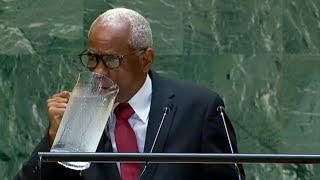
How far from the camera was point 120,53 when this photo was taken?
329cm

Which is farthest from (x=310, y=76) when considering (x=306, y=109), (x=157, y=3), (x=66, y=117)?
(x=66, y=117)

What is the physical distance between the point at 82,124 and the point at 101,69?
0.53m

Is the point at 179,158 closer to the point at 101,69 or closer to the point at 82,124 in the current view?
the point at 82,124

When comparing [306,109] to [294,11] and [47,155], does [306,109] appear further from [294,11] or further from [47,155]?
[47,155]

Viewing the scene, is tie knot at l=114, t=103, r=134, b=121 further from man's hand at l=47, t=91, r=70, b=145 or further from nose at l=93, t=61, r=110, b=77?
man's hand at l=47, t=91, r=70, b=145

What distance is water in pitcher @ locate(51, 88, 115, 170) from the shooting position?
2.57 metres

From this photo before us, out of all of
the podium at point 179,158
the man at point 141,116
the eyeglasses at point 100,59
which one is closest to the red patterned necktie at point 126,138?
the man at point 141,116

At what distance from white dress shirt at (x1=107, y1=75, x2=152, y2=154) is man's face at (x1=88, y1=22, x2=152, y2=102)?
3cm

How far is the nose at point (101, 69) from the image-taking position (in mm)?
3087

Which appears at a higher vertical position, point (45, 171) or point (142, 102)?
point (142, 102)

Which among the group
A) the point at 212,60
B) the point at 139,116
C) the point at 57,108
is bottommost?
the point at 212,60

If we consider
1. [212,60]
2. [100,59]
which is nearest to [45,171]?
[100,59]

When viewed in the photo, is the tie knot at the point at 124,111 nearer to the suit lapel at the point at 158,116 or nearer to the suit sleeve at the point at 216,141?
the suit lapel at the point at 158,116

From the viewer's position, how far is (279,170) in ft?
17.4
